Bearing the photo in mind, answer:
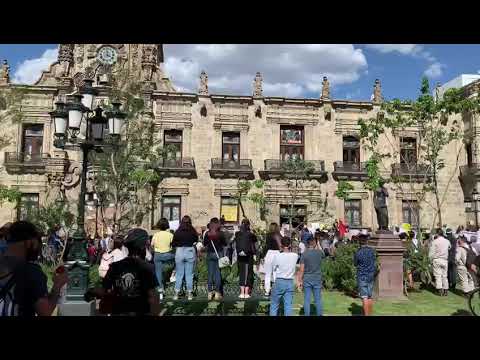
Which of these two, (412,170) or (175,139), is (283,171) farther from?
(412,170)

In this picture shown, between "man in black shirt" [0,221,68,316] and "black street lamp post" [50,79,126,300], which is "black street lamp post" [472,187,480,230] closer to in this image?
"black street lamp post" [50,79,126,300]

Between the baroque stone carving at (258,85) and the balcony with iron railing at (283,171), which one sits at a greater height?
the baroque stone carving at (258,85)

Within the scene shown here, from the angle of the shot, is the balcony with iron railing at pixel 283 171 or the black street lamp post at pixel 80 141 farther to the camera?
the balcony with iron railing at pixel 283 171

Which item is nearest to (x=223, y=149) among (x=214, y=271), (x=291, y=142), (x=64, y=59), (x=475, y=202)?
(x=291, y=142)

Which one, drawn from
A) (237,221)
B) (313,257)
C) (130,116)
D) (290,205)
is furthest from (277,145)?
(313,257)

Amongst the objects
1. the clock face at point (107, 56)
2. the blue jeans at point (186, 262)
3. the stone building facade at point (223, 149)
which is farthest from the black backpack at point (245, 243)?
the clock face at point (107, 56)

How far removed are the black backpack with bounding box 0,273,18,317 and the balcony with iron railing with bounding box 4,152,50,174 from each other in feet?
69.4

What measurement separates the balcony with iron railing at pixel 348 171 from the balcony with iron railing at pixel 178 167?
7.85 meters

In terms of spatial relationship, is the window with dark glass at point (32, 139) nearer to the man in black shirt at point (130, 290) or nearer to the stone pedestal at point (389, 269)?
the stone pedestal at point (389, 269)

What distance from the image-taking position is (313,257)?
6.73 meters

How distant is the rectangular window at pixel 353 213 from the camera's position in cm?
2278

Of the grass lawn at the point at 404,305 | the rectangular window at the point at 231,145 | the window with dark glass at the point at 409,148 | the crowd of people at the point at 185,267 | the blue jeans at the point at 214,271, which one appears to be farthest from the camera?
the window with dark glass at the point at 409,148
